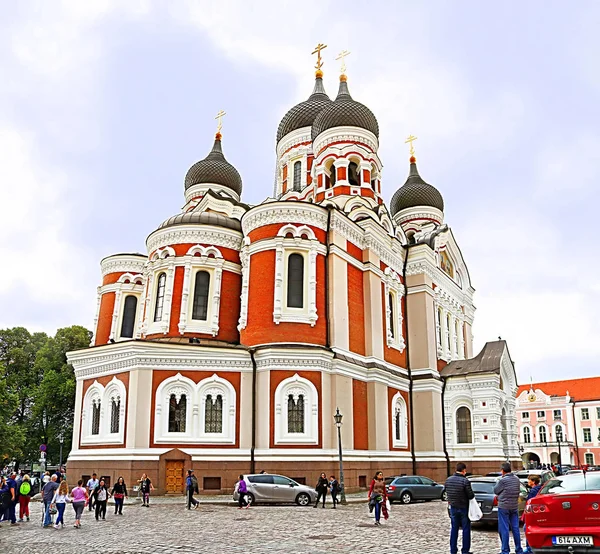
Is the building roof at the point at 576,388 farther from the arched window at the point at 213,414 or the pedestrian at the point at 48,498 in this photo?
the pedestrian at the point at 48,498

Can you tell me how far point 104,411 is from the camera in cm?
2530

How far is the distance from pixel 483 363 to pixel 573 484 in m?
25.2

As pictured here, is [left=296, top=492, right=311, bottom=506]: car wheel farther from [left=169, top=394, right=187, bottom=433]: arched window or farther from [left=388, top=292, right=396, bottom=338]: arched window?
[left=388, top=292, right=396, bottom=338]: arched window

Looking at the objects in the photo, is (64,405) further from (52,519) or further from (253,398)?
(52,519)

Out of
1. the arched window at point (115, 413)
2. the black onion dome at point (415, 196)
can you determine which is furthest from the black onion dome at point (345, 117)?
the arched window at point (115, 413)

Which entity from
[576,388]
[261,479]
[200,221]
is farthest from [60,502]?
[576,388]

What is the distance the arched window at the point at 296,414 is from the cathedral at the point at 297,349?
0.17 feet

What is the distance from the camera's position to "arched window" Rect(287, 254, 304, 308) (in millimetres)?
27656

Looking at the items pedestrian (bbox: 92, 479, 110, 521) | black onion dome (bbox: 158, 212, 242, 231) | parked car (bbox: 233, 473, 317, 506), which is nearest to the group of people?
pedestrian (bbox: 92, 479, 110, 521)

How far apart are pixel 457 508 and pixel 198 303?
21.2 meters

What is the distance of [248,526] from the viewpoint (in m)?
14.9

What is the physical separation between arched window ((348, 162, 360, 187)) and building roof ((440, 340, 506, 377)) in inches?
472

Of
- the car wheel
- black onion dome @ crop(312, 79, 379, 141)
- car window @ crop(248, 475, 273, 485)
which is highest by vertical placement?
black onion dome @ crop(312, 79, 379, 141)

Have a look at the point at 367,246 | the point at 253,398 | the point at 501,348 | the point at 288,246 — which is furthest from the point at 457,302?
the point at 253,398
